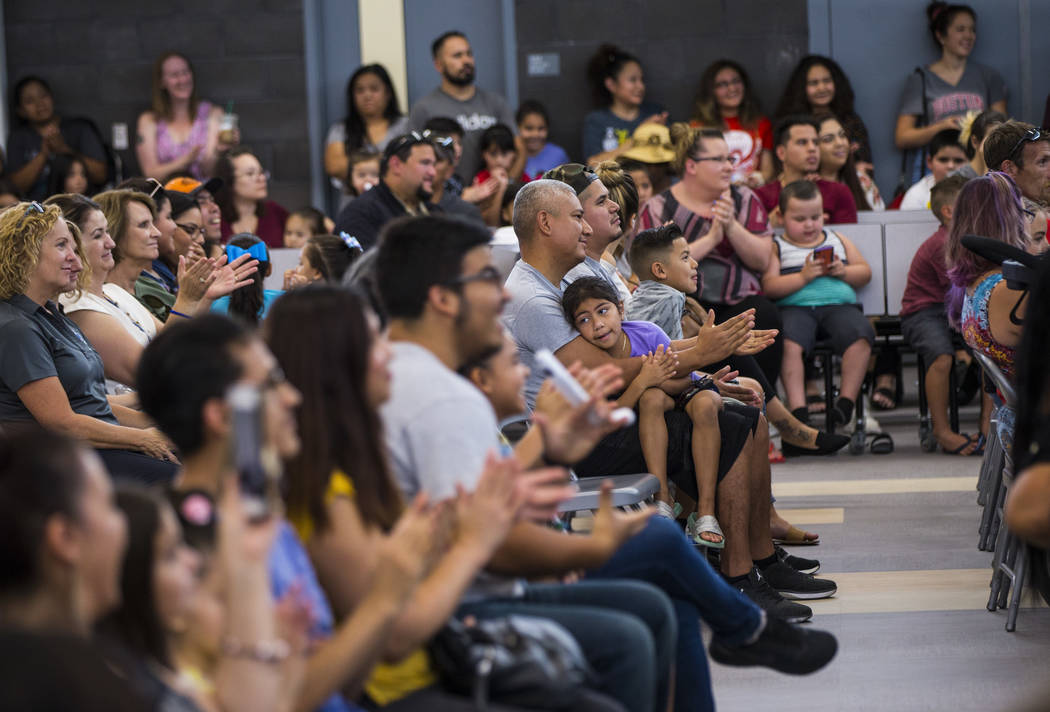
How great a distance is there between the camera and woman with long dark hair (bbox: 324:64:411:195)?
839 cm

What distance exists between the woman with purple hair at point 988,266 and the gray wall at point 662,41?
4572mm

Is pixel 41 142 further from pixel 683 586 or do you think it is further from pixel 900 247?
pixel 683 586

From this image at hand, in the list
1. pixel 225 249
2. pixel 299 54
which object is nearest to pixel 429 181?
pixel 225 249

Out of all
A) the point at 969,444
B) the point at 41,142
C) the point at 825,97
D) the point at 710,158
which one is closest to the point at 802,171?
the point at 710,158

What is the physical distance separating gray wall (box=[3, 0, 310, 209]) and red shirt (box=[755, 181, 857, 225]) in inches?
135

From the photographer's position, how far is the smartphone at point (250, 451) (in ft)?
4.77

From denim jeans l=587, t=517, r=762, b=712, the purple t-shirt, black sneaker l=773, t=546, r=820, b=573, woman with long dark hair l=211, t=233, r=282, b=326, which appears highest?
woman with long dark hair l=211, t=233, r=282, b=326

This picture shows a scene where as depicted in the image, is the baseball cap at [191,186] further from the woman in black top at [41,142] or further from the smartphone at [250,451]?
the smartphone at [250,451]

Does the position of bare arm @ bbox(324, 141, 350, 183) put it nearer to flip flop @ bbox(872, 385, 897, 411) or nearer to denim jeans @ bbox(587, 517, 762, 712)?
flip flop @ bbox(872, 385, 897, 411)

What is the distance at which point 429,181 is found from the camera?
598 cm

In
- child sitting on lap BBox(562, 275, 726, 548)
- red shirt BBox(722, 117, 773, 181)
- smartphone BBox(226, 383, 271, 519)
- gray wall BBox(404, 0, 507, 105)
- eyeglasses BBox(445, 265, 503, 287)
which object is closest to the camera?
smartphone BBox(226, 383, 271, 519)

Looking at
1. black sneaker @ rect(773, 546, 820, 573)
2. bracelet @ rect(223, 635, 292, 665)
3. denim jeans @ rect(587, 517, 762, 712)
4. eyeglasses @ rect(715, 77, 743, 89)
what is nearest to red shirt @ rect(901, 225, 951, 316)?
eyeglasses @ rect(715, 77, 743, 89)

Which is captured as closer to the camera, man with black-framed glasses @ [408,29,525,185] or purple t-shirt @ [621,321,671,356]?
purple t-shirt @ [621,321,671,356]

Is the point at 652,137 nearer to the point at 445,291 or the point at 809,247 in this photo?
the point at 809,247
